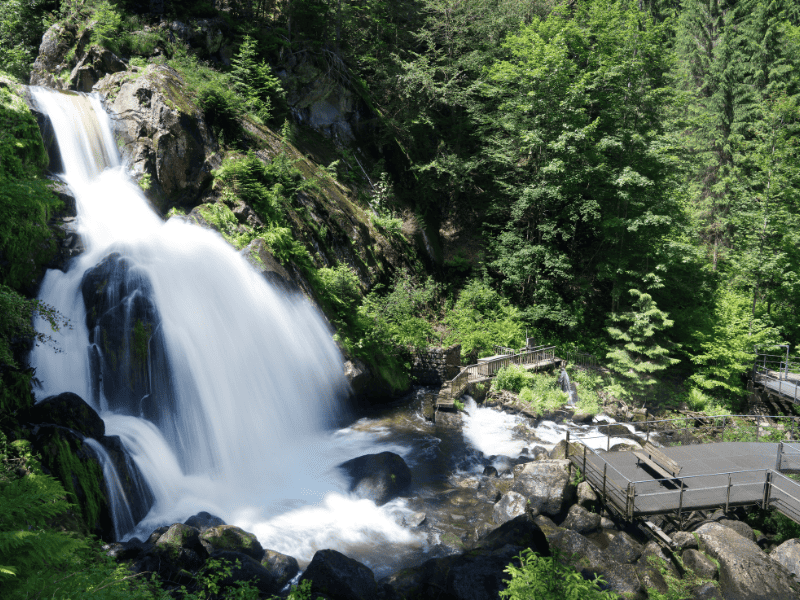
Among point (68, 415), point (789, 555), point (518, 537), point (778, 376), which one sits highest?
point (68, 415)

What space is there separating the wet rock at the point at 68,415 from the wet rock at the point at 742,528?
13546 mm

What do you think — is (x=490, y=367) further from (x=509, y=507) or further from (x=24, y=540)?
(x=24, y=540)

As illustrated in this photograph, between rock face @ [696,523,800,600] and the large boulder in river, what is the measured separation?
679 centimetres

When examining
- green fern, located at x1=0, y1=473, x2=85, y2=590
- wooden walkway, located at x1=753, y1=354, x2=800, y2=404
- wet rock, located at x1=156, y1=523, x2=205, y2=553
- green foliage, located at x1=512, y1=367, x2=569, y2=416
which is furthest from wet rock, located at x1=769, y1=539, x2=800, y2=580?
green fern, located at x1=0, y1=473, x2=85, y2=590

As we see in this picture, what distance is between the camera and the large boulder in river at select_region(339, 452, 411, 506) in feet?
36.9

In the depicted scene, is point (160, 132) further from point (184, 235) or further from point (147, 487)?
point (147, 487)

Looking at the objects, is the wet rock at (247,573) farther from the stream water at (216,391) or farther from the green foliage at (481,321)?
the green foliage at (481,321)

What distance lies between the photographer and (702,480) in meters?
10.8

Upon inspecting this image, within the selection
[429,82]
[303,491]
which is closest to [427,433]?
[303,491]

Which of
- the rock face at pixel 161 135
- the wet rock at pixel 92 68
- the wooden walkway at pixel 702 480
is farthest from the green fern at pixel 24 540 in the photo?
the wet rock at pixel 92 68

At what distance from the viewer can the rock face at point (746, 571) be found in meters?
8.38

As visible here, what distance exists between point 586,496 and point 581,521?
766mm

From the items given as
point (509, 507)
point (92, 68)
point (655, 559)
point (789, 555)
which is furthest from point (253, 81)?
point (789, 555)

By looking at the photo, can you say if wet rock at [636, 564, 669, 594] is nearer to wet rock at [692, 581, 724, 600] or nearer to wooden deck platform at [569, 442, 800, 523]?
wet rock at [692, 581, 724, 600]
